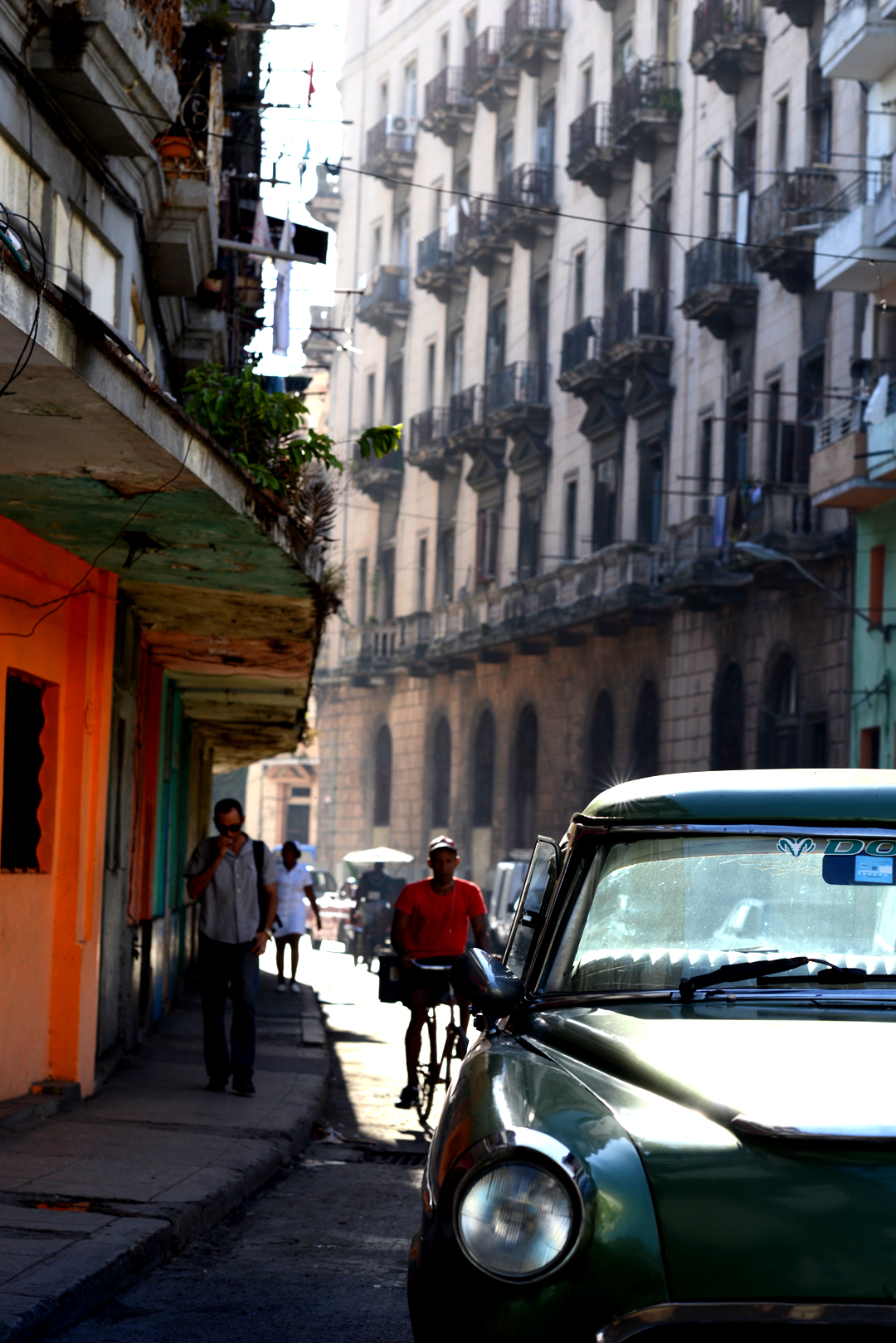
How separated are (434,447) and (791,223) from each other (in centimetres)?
2037

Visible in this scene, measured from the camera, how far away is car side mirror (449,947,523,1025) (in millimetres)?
4410

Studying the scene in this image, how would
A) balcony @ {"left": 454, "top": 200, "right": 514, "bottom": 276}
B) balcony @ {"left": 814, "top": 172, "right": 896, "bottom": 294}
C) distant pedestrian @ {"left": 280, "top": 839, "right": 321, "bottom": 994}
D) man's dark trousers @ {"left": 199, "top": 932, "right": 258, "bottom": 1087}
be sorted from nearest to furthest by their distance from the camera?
man's dark trousers @ {"left": 199, "top": 932, "right": 258, "bottom": 1087}, distant pedestrian @ {"left": 280, "top": 839, "right": 321, "bottom": 994}, balcony @ {"left": 814, "top": 172, "right": 896, "bottom": 294}, balcony @ {"left": 454, "top": 200, "right": 514, "bottom": 276}

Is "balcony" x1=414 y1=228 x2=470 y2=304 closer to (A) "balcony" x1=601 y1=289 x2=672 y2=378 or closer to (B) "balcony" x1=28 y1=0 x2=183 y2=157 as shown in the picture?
(A) "balcony" x1=601 y1=289 x2=672 y2=378

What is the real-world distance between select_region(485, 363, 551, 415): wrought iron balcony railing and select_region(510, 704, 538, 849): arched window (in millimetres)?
7518

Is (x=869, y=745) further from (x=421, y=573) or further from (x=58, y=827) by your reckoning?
(x=421, y=573)

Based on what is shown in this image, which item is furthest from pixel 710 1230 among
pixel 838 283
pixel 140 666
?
pixel 838 283

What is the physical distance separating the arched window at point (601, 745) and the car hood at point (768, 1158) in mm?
36398

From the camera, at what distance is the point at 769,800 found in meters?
4.44

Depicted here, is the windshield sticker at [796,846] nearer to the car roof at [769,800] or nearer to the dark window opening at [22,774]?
the car roof at [769,800]

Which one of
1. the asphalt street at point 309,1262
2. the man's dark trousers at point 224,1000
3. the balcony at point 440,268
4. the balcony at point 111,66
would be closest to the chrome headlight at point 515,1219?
the asphalt street at point 309,1262

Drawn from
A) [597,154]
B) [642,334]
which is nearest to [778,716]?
[642,334]

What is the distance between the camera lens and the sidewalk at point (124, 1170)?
603cm

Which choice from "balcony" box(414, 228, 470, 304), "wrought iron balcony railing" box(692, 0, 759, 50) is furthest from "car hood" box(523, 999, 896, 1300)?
"balcony" box(414, 228, 470, 304)

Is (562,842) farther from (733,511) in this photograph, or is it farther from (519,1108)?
(733,511)
